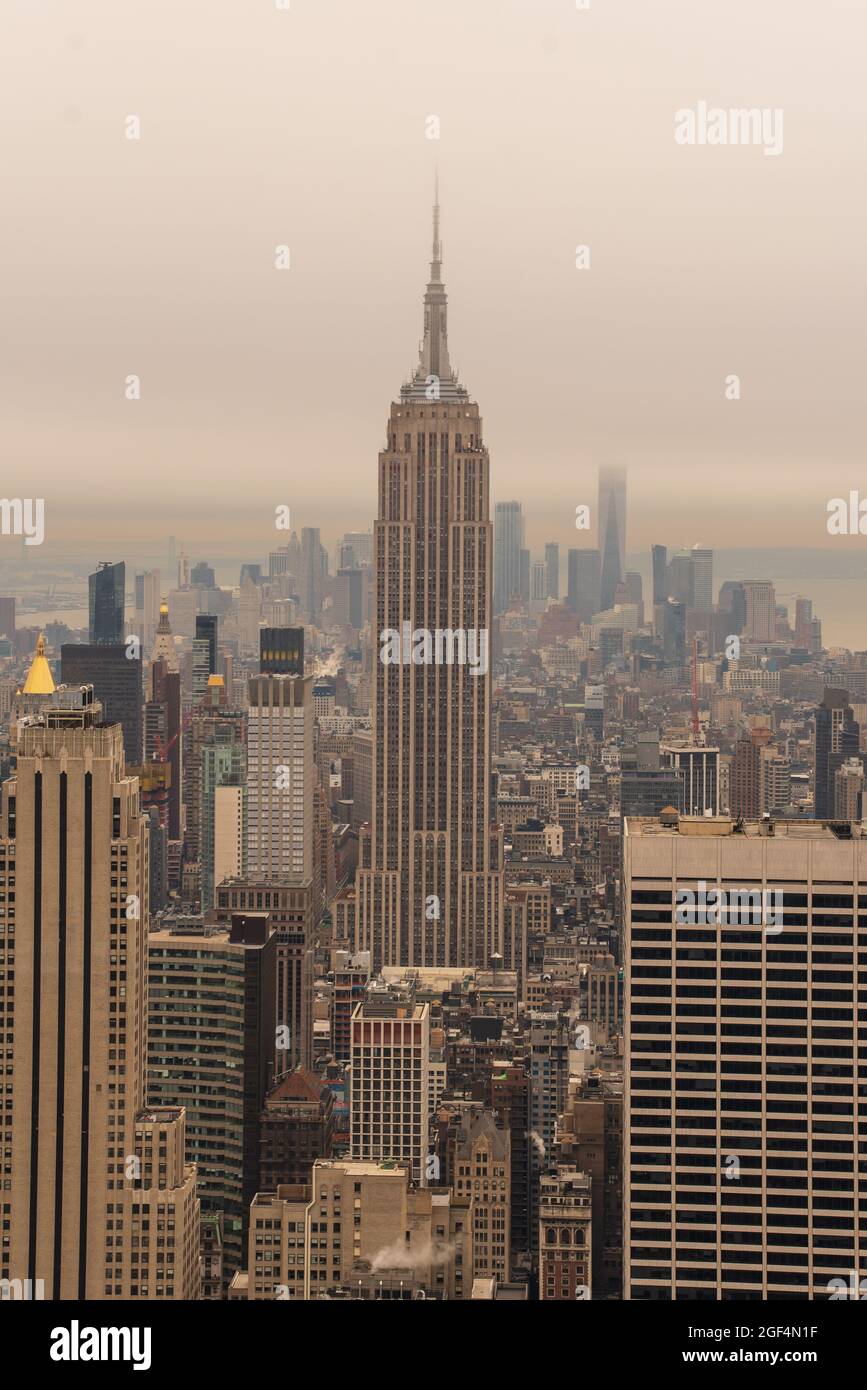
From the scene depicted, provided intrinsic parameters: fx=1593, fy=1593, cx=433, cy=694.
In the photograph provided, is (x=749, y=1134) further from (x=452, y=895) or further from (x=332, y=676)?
(x=452, y=895)

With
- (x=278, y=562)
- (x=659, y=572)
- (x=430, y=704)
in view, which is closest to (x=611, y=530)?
(x=659, y=572)

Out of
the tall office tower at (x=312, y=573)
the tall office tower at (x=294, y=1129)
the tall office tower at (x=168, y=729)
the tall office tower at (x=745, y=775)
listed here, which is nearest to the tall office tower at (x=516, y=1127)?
the tall office tower at (x=294, y=1129)

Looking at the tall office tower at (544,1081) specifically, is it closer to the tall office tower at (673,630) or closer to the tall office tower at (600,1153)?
the tall office tower at (600,1153)

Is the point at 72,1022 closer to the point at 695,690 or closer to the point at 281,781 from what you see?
the point at 695,690

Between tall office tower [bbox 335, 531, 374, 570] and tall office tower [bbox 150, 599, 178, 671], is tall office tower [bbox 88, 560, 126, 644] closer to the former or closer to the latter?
tall office tower [bbox 150, 599, 178, 671]

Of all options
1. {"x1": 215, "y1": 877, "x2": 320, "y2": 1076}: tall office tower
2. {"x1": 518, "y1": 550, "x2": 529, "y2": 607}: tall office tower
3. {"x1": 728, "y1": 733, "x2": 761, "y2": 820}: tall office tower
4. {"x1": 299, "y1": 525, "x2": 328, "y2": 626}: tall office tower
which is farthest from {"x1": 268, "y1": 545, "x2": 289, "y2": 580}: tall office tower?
{"x1": 215, "y1": 877, "x2": 320, "y2": 1076}: tall office tower

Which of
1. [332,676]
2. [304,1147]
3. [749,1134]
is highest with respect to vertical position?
[332,676]
